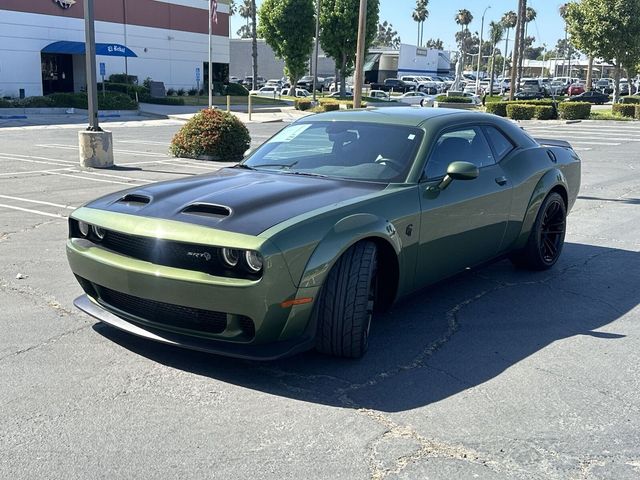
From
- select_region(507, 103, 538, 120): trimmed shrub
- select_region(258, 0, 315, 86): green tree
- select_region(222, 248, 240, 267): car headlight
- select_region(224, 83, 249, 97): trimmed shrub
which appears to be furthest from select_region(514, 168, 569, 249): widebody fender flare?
select_region(224, 83, 249, 97): trimmed shrub

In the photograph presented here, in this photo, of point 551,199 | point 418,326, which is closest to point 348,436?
point 418,326

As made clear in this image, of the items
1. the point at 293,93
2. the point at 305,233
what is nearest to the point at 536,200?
the point at 305,233

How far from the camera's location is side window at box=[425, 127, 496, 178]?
4.98m

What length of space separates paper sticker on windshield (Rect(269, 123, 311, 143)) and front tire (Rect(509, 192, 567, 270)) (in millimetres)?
2274

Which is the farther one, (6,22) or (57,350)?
(6,22)

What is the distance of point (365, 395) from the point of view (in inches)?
148

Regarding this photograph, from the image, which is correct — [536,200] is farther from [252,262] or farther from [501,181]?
[252,262]

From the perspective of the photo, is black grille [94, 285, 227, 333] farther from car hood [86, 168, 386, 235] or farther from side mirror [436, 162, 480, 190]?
side mirror [436, 162, 480, 190]

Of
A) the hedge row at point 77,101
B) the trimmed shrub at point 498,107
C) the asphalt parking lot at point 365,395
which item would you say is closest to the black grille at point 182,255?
the asphalt parking lot at point 365,395

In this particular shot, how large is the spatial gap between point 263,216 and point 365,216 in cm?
66

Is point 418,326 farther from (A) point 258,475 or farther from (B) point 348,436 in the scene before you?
(A) point 258,475

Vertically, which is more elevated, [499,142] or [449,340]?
[499,142]

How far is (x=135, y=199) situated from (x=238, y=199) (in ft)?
2.49

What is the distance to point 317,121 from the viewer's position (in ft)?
18.4
